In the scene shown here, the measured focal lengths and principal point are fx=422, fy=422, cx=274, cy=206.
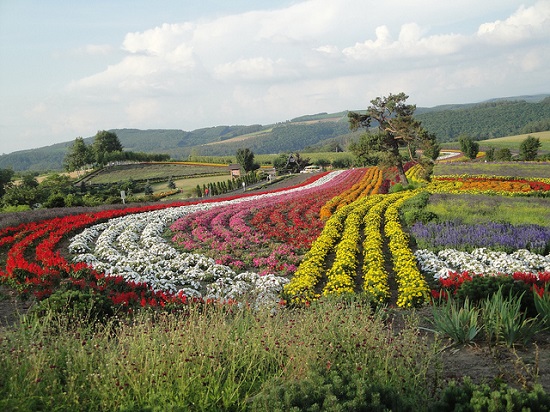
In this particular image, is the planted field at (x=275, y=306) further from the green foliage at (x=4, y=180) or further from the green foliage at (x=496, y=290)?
the green foliage at (x=4, y=180)

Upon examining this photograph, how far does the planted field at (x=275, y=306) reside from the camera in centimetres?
411

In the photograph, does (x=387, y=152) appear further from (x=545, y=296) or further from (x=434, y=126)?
(x=434, y=126)

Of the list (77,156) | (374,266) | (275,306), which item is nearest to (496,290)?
(374,266)

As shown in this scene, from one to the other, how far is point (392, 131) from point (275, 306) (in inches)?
996

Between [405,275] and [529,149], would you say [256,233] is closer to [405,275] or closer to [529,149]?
[405,275]

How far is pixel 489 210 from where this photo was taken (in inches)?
651

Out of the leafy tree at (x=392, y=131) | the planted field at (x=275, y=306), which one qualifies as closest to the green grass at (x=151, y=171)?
the leafy tree at (x=392, y=131)

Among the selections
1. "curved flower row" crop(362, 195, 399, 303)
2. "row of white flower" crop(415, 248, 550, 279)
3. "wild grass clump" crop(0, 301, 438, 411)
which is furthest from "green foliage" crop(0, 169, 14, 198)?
"wild grass clump" crop(0, 301, 438, 411)

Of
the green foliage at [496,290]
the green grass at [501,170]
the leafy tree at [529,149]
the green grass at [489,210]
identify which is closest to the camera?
the green foliage at [496,290]

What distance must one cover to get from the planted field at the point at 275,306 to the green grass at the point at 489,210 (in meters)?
0.11

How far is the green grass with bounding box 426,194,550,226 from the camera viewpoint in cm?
1469

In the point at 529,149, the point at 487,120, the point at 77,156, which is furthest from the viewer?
the point at 487,120

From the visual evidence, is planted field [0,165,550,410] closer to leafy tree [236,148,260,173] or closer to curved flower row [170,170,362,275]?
curved flower row [170,170,362,275]

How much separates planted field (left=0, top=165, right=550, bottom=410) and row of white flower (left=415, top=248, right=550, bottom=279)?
0.05m
